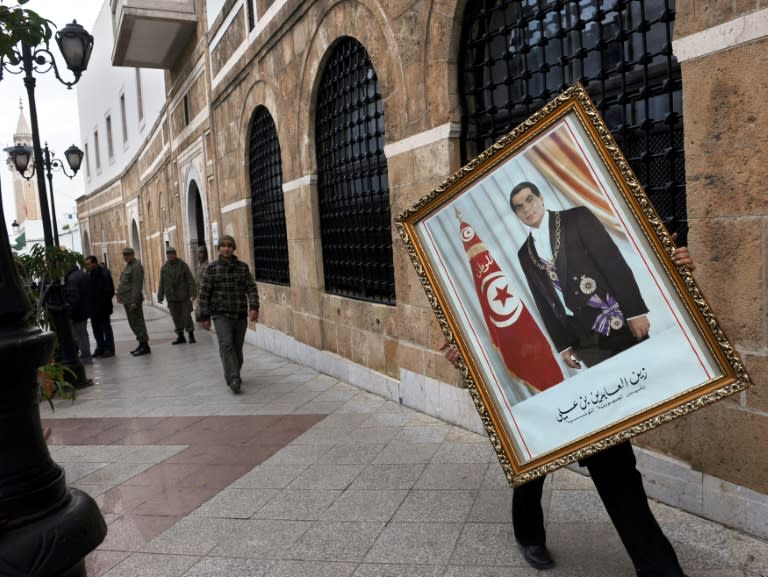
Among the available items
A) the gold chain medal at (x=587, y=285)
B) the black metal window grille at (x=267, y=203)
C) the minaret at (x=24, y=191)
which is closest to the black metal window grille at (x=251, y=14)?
the black metal window grille at (x=267, y=203)

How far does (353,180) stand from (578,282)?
4.82 m

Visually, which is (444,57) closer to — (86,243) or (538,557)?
(538,557)

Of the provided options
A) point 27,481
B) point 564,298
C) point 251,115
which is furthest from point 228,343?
point 27,481

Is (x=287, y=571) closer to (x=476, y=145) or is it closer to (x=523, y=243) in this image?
(x=523, y=243)

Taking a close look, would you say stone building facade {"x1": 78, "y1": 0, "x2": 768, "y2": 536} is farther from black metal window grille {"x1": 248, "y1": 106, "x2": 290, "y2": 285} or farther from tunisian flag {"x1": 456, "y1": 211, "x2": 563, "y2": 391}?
tunisian flag {"x1": 456, "y1": 211, "x2": 563, "y2": 391}

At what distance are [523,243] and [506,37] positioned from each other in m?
2.58

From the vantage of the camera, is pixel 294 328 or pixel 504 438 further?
pixel 294 328

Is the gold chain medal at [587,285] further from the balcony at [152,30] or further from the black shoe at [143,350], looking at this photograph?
the balcony at [152,30]

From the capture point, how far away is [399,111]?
5.59 m

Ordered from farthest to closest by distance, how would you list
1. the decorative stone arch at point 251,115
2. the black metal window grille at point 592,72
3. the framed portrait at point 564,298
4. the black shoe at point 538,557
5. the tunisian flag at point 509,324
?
1. the decorative stone arch at point 251,115
2. the black metal window grille at point 592,72
3. the black shoe at point 538,557
4. the tunisian flag at point 509,324
5. the framed portrait at point 564,298

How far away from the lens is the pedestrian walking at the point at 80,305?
33.7 ft

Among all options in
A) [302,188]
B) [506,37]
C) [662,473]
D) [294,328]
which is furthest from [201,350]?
[662,473]

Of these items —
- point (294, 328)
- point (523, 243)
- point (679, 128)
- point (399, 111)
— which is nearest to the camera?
point (523, 243)

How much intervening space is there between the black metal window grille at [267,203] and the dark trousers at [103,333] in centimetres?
272
